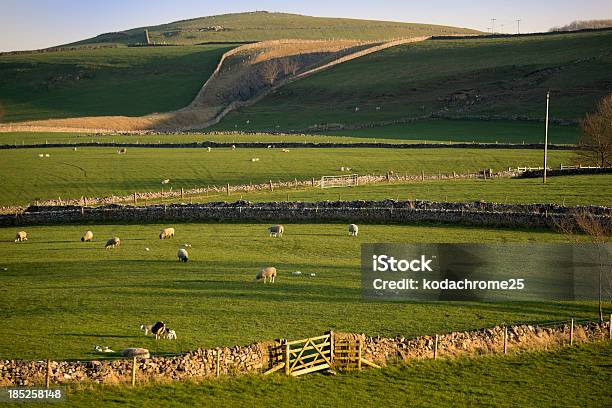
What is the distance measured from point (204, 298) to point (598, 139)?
47795 millimetres

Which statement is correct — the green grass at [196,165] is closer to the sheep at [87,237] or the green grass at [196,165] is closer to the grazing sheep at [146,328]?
the sheep at [87,237]

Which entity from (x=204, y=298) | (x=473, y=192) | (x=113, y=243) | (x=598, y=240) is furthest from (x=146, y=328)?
(x=473, y=192)

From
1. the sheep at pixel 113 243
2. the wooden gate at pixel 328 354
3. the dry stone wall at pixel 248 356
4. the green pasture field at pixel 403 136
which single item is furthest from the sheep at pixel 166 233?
the green pasture field at pixel 403 136

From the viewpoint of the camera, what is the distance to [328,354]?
89.0 feet

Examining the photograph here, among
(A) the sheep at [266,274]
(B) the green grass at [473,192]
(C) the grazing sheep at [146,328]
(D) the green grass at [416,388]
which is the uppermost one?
(B) the green grass at [473,192]

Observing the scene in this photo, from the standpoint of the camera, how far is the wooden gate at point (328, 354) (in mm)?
26672

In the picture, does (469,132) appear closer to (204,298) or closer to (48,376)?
(204,298)

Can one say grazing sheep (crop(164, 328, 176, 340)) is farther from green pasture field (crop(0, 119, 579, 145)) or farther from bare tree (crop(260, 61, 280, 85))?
bare tree (crop(260, 61, 280, 85))

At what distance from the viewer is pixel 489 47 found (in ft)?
533

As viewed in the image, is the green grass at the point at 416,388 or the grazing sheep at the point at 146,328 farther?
the grazing sheep at the point at 146,328

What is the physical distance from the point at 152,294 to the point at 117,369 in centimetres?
928

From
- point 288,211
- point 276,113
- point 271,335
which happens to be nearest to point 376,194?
point 288,211

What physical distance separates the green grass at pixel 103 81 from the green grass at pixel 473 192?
83.9 m

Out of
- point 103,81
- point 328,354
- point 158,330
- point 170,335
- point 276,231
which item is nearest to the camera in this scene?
point 328,354
